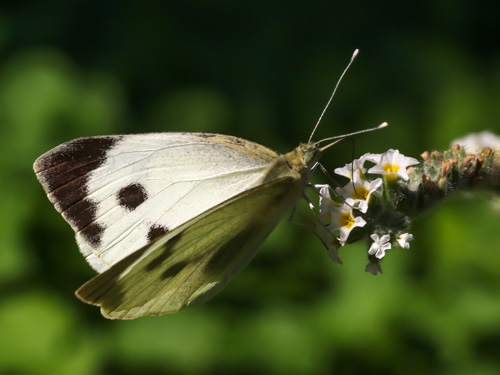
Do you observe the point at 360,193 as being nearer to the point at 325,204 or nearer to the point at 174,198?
the point at 325,204

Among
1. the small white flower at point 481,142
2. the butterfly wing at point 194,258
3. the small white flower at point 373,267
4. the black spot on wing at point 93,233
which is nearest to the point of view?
the butterfly wing at point 194,258

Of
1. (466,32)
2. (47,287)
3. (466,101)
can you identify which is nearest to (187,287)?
(47,287)

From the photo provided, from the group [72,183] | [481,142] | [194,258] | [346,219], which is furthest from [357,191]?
[72,183]

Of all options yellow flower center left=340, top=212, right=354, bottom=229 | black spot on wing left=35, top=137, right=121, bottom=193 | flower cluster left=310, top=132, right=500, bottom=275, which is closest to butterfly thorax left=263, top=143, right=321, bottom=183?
flower cluster left=310, top=132, right=500, bottom=275

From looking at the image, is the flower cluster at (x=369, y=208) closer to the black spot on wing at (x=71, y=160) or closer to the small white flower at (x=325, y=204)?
the small white flower at (x=325, y=204)

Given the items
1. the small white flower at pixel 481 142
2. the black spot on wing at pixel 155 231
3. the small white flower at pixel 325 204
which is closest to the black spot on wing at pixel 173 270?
the black spot on wing at pixel 155 231

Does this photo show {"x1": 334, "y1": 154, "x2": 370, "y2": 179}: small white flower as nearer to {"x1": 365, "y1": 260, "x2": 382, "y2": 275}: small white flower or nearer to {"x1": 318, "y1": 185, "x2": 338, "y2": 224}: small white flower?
{"x1": 318, "y1": 185, "x2": 338, "y2": 224}: small white flower
